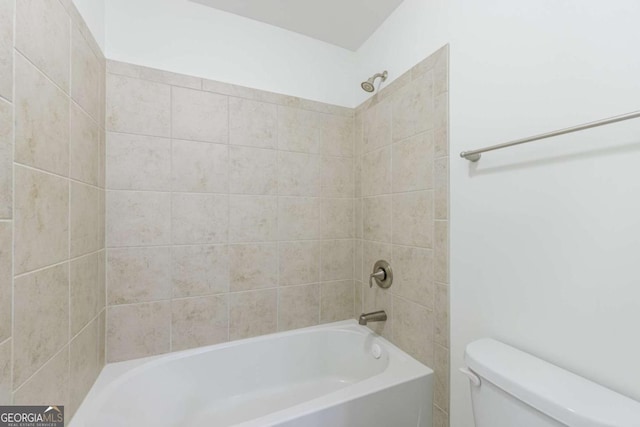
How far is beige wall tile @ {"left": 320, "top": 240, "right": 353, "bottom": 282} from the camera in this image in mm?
1713

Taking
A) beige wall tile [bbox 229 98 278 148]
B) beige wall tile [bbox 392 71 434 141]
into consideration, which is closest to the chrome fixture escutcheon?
beige wall tile [bbox 392 71 434 141]

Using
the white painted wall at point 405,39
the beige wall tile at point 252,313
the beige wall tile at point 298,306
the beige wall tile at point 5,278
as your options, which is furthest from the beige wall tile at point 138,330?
the white painted wall at point 405,39

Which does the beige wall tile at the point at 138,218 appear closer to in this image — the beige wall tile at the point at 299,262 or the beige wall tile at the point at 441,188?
the beige wall tile at the point at 299,262

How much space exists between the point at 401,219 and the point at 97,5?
1.72m

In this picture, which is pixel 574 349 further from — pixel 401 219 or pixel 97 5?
pixel 97 5

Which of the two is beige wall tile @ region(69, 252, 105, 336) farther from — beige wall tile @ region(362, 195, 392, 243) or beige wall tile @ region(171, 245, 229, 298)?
beige wall tile @ region(362, 195, 392, 243)

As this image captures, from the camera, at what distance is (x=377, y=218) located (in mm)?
1576

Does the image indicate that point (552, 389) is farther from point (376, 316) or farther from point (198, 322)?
point (198, 322)

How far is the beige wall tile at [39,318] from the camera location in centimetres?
65

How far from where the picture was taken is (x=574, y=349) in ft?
2.38

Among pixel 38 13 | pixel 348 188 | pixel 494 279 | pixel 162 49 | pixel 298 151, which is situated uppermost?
pixel 162 49

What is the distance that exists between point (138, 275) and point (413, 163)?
1.48 meters

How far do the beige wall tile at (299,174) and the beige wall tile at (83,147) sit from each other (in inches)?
33.7

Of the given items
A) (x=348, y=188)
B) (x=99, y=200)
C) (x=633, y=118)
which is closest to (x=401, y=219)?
A: (x=348, y=188)
